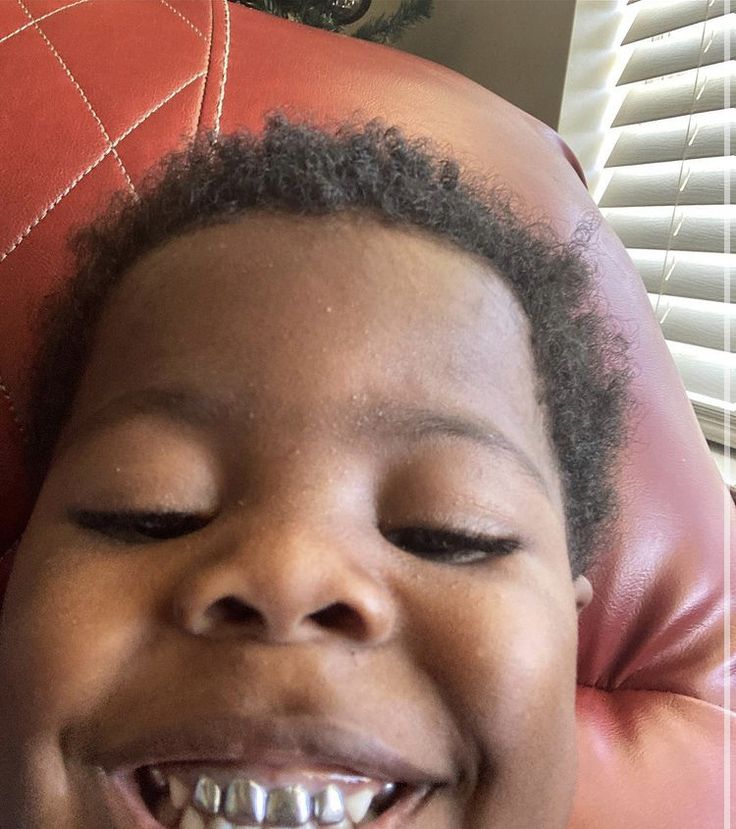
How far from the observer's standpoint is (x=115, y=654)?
0.54m

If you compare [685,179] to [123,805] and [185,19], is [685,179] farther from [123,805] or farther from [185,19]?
[123,805]

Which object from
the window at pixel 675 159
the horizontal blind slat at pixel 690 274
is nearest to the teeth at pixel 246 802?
the window at pixel 675 159

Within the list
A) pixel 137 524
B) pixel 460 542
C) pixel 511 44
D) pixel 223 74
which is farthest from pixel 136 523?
pixel 511 44

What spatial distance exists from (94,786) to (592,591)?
1.64 feet

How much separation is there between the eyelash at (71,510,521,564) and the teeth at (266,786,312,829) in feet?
0.51

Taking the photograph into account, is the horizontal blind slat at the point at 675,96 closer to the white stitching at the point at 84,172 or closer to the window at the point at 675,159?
the window at the point at 675,159

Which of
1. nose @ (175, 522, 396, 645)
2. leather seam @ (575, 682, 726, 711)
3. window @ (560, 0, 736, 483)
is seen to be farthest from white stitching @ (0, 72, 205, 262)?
window @ (560, 0, 736, 483)

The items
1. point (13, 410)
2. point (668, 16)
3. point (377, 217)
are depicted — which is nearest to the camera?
point (377, 217)

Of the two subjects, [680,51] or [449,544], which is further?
[680,51]

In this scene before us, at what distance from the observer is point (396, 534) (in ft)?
1.93

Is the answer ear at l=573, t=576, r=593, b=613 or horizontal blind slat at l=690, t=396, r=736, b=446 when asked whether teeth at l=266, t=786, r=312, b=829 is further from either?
horizontal blind slat at l=690, t=396, r=736, b=446

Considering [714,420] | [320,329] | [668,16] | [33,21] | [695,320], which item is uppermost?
[33,21]

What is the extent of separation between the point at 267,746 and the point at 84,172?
54 cm

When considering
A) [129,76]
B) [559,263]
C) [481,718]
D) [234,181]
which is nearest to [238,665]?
[481,718]
